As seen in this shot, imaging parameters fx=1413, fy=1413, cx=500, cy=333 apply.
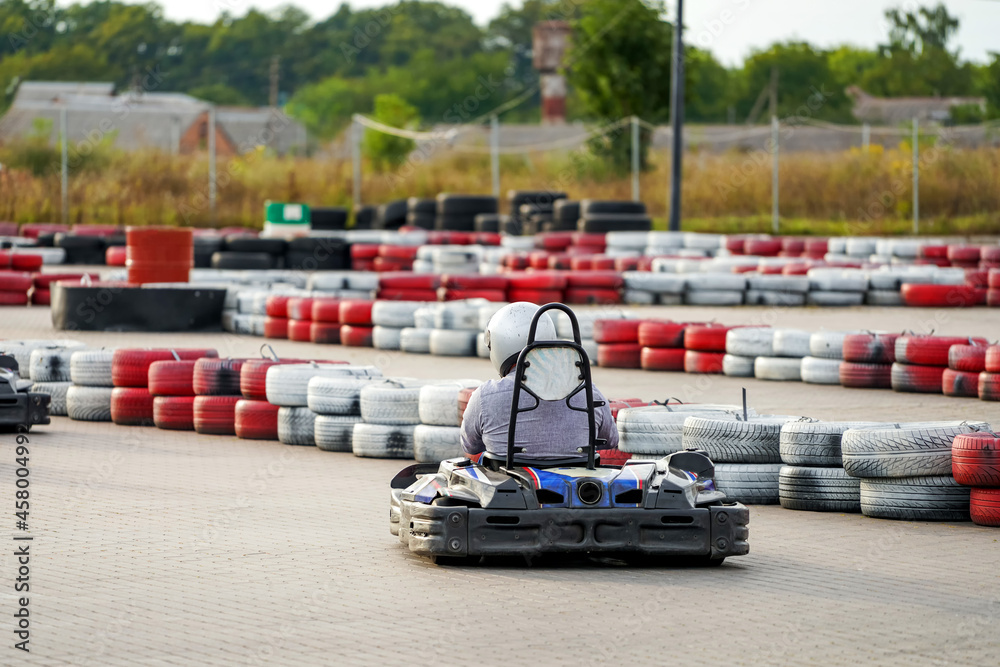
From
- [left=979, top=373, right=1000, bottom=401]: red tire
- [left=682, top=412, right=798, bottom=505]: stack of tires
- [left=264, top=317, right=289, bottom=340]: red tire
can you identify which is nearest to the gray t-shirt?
[left=682, top=412, right=798, bottom=505]: stack of tires

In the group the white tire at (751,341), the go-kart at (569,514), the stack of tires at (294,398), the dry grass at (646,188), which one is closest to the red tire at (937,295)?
the white tire at (751,341)

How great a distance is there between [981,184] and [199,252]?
1619cm

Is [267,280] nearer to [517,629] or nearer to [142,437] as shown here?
[142,437]

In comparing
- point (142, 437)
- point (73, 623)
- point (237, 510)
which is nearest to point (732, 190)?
point (142, 437)

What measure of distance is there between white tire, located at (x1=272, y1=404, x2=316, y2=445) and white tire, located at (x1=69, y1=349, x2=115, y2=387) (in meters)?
1.54

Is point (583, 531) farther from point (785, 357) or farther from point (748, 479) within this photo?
point (785, 357)

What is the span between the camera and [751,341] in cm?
1098

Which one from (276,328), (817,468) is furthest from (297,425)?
(276,328)

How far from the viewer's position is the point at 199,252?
22.6 m

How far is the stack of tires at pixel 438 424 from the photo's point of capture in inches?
296

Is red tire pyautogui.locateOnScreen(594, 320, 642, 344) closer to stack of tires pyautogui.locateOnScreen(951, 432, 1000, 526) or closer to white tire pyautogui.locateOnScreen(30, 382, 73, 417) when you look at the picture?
white tire pyautogui.locateOnScreen(30, 382, 73, 417)

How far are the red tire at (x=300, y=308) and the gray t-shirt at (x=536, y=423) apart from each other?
8417 mm

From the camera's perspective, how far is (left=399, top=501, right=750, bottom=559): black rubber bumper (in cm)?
514

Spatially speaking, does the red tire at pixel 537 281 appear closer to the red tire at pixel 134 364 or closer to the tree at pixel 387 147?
the red tire at pixel 134 364
